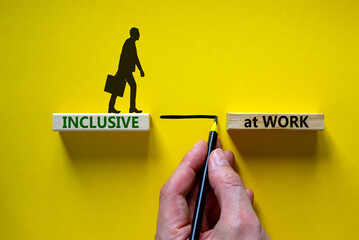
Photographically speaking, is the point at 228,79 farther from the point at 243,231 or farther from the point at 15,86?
the point at 15,86

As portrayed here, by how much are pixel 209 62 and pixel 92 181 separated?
1.28 feet

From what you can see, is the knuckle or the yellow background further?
the yellow background

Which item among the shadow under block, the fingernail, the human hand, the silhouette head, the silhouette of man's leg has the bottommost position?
the human hand

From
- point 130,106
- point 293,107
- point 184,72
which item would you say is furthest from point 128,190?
→ point 293,107

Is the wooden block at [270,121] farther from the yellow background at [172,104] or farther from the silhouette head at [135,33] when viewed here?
the silhouette head at [135,33]

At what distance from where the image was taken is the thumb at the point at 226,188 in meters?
0.48

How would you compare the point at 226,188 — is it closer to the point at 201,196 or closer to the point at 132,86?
the point at 201,196

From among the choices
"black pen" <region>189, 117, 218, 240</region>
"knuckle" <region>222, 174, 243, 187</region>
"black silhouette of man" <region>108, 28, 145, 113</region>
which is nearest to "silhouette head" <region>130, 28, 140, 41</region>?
"black silhouette of man" <region>108, 28, 145, 113</region>

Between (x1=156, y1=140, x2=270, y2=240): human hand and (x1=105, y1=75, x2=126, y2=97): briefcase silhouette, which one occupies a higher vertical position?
(x1=105, y1=75, x2=126, y2=97): briefcase silhouette

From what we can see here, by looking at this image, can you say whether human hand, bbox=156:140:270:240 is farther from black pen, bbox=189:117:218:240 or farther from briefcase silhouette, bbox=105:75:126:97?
briefcase silhouette, bbox=105:75:126:97

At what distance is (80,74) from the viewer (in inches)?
25.0

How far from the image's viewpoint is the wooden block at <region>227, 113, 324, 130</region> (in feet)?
1.93

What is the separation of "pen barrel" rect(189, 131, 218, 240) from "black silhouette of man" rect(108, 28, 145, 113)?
183mm

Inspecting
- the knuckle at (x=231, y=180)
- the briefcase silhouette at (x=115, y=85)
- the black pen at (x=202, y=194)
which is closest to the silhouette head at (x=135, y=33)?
the briefcase silhouette at (x=115, y=85)
